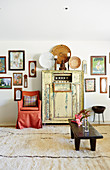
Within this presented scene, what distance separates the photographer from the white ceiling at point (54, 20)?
2.58 meters

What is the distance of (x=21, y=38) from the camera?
4629 millimetres

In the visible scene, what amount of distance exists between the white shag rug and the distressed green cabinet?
0.69 metres

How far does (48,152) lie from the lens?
8.93 feet

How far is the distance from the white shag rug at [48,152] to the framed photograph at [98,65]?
193cm

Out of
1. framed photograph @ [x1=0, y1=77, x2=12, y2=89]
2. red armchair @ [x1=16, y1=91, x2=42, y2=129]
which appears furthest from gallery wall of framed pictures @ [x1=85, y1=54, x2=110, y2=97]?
framed photograph @ [x1=0, y1=77, x2=12, y2=89]

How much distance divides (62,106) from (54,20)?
2.30 meters

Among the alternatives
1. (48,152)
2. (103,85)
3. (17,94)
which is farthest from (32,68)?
(48,152)

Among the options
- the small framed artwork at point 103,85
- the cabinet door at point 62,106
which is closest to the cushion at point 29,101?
the cabinet door at point 62,106

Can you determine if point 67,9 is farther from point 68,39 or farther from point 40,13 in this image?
point 68,39

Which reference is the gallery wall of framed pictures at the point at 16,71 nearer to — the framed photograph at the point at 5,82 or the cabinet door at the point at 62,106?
the framed photograph at the point at 5,82

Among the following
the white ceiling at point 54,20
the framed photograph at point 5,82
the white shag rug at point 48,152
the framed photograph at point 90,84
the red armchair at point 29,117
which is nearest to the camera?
the white shag rug at point 48,152

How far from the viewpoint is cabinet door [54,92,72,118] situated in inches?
175

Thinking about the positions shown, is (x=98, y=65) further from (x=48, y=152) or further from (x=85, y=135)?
(x=48, y=152)

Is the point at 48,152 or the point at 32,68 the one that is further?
the point at 32,68
